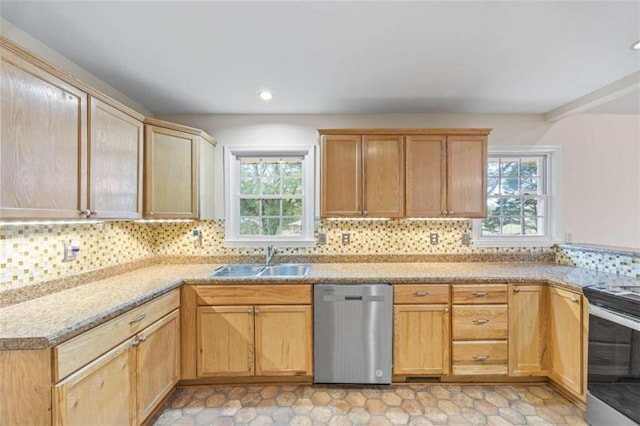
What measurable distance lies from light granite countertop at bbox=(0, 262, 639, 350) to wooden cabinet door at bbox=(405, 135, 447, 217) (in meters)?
0.58

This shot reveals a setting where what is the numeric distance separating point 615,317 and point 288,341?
2.16 m

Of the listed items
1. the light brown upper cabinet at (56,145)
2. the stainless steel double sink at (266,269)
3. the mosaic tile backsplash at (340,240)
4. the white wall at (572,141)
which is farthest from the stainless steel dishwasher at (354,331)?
the light brown upper cabinet at (56,145)

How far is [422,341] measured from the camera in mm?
2188

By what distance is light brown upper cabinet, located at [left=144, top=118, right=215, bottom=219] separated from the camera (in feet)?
7.27

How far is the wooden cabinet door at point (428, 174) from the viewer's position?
2553 millimetres

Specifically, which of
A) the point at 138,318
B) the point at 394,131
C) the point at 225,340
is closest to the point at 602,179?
the point at 394,131

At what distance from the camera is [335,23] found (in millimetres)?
1530

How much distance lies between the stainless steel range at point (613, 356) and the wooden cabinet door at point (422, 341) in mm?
873

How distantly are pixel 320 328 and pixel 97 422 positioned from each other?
139 centimetres

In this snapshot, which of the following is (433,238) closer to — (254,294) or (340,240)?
(340,240)

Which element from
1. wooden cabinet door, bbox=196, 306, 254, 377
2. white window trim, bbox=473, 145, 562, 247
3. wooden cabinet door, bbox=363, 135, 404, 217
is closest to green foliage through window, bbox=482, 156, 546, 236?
white window trim, bbox=473, 145, 562, 247

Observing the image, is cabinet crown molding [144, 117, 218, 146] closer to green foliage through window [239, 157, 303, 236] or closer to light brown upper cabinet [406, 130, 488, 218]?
green foliage through window [239, 157, 303, 236]

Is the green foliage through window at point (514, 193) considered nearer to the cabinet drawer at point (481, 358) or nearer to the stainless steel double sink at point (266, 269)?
the cabinet drawer at point (481, 358)

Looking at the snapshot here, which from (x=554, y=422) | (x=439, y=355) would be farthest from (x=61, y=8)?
(x=554, y=422)
